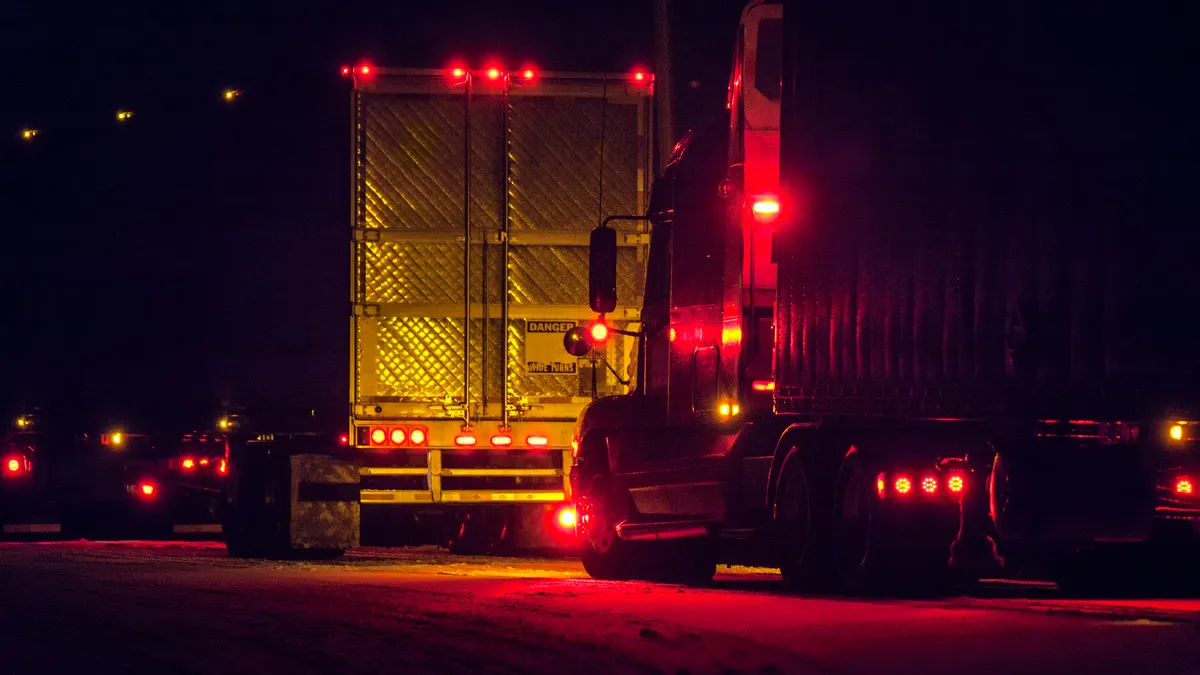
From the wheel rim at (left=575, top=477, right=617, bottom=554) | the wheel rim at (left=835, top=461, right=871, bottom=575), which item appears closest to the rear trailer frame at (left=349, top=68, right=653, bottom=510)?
the wheel rim at (left=575, top=477, right=617, bottom=554)

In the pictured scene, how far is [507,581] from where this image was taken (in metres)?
14.6

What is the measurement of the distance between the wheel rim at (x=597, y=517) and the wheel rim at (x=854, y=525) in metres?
3.97

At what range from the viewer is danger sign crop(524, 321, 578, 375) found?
19.5 metres

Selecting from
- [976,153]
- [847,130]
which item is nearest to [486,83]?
[847,130]

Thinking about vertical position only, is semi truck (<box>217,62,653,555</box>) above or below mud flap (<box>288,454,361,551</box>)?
above

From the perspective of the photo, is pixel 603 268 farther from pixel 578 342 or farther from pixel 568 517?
pixel 568 517

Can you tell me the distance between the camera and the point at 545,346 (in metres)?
19.5

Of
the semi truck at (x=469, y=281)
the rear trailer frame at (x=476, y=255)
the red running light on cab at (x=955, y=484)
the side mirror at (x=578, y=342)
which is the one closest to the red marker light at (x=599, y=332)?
the side mirror at (x=578, y=342)

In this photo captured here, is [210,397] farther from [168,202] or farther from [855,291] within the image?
[855,291]

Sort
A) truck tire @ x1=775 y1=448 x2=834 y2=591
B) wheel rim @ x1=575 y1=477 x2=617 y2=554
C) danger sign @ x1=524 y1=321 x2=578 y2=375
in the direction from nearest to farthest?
truck tire @ x1=775 y1=448 x2=834 y2=591, wheel rim @ x1=575 y1=477 x2=617 y2=554, danger sign @ x1=524 y1=321 x2=578 y2=375

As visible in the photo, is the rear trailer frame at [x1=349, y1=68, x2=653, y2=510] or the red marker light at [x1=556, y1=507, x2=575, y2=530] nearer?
the red marker light at [x1=556, y1=507, x2=575, y2=530]

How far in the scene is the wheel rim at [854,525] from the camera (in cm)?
1195

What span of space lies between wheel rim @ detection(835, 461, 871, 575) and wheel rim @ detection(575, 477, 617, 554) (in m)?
3.97

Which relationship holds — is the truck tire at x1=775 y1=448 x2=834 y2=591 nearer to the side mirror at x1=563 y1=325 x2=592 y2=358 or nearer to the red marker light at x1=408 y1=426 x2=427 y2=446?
the side mirror at x1=563 y1=325 x2=592 y2=358
